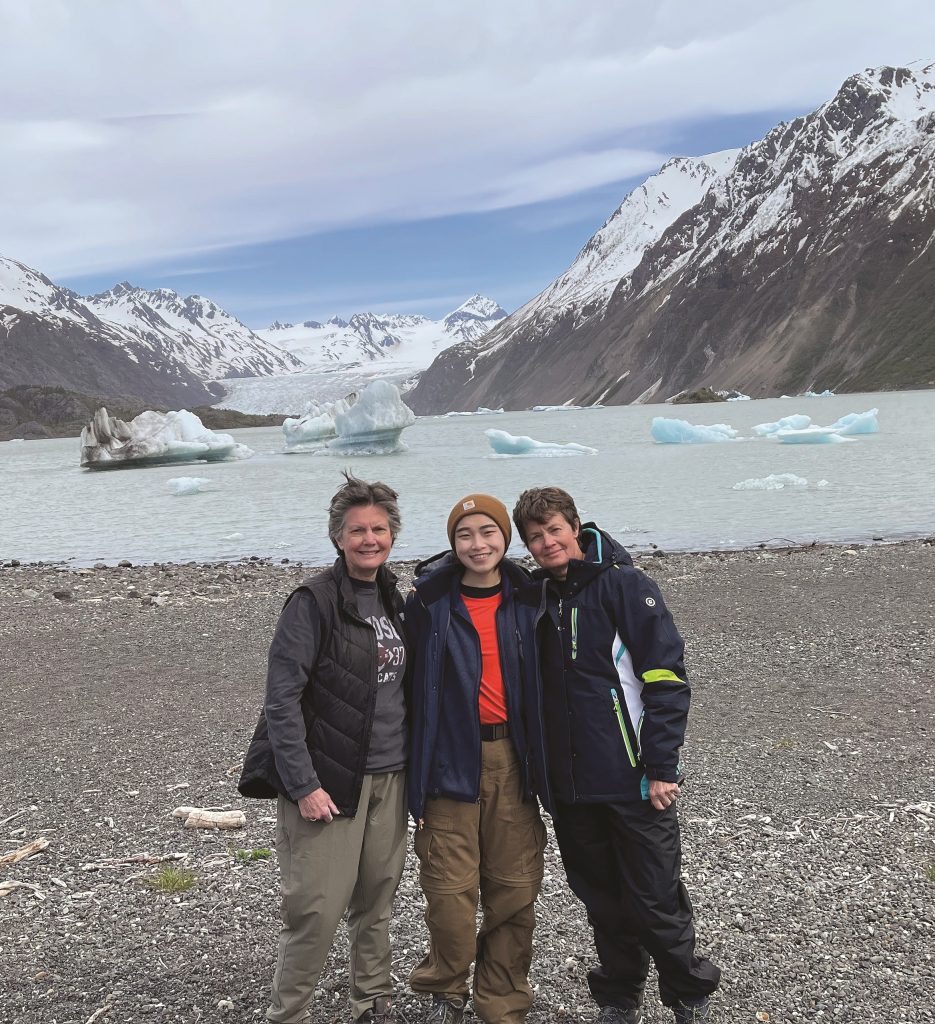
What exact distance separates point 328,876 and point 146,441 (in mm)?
63353

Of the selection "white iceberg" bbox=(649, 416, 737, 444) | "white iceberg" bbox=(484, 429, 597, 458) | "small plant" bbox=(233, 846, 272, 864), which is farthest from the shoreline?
"white iceberg" bbox=(649, 416, 737, 444)

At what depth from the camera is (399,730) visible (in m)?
3.84

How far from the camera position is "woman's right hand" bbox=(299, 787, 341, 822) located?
3.59 m

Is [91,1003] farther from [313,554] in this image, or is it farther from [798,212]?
[798,212]

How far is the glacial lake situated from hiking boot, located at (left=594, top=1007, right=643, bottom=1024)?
1714cm

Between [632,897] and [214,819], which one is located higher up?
[632,897]

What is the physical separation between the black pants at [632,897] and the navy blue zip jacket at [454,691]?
0.34 meters

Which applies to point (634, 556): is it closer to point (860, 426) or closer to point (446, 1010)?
point (446, 1010)

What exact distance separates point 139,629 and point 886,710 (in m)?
9.65

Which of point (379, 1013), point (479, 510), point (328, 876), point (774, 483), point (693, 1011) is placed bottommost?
point (379, 1013)

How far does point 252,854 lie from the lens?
19.0 ft

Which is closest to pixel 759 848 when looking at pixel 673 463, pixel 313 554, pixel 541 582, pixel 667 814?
pixel 667 814

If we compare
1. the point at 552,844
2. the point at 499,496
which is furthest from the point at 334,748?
the point at 499,496

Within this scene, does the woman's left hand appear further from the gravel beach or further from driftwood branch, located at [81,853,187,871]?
driftwood branch, located at [81,853,187,871]
